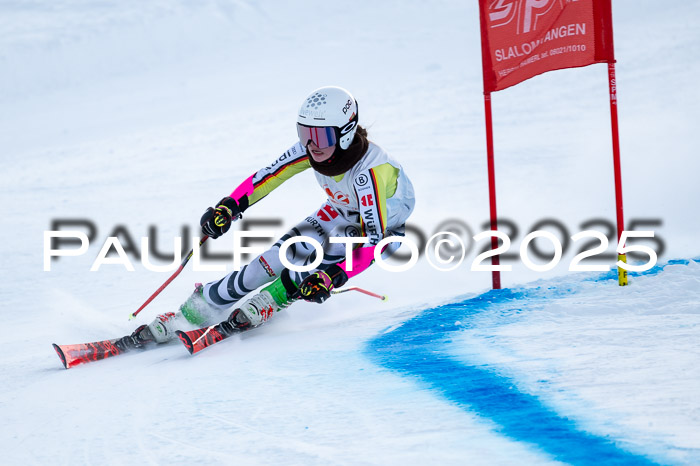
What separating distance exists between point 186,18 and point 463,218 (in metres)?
16.2

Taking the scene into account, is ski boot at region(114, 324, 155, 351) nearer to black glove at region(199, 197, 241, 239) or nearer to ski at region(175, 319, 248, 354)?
ski at region(175, 319, 248, 354)

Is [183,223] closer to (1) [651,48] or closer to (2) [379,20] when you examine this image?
(1) [651,48]

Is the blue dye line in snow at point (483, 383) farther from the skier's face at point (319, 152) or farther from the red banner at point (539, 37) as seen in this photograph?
the red banner at point (539, 37)

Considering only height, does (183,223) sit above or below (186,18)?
below

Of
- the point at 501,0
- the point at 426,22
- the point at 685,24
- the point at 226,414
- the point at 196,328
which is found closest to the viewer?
A: the point at 226,414

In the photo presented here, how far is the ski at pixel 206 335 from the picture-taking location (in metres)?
4.19

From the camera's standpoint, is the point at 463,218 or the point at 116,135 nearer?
the point at 463,218

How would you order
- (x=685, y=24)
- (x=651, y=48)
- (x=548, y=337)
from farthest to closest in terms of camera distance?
1. (x=685, y=24)
2. (x=651, y=48)
3. (x=548, y=337)

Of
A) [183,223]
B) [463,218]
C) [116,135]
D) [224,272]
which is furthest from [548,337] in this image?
[116,135]

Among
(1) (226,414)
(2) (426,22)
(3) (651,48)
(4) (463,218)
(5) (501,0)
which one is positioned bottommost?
(1) (226,414)

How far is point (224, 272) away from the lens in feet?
21.7

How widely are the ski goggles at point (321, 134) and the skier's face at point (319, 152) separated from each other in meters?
0.03

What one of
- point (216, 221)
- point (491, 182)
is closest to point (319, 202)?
point (491, 182)

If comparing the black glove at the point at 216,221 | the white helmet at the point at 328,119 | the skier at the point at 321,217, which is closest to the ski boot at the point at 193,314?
the skier at the point at 321,217
